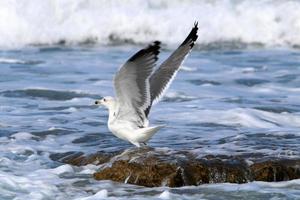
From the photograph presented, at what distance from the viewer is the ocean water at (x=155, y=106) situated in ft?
23.1

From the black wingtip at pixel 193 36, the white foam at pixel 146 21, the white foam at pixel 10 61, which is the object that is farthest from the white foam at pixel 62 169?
the white foam at pixel 146 21

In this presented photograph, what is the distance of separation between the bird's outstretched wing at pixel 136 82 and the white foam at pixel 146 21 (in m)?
11.1

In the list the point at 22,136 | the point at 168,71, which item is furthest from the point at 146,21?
the point at 168,71

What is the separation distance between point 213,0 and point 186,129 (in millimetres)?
11969

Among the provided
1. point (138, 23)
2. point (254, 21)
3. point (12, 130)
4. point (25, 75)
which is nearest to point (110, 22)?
point (138, 23)

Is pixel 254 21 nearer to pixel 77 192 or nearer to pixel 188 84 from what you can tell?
pixel 188 84

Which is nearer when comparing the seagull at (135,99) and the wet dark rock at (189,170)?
the wet dark rock at (189,170)

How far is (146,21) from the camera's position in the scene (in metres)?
20.2

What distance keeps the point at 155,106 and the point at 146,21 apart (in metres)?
9.44

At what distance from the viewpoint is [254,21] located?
64.0ft

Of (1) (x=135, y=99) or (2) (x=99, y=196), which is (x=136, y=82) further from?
(2) (x=99, y=196)

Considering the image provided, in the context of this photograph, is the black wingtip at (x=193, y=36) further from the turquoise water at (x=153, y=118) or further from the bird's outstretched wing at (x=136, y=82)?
the turquoise water at (x=153, y=118)

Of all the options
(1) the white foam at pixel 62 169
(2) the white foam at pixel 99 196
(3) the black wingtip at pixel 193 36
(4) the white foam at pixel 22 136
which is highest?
(3) the black wingtip at pixel 193 36

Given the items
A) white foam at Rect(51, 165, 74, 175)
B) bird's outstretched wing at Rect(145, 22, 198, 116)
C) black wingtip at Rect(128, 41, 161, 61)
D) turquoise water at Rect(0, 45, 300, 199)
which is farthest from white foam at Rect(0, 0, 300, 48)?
white foam at Rect(51, 165, 74, 175)
